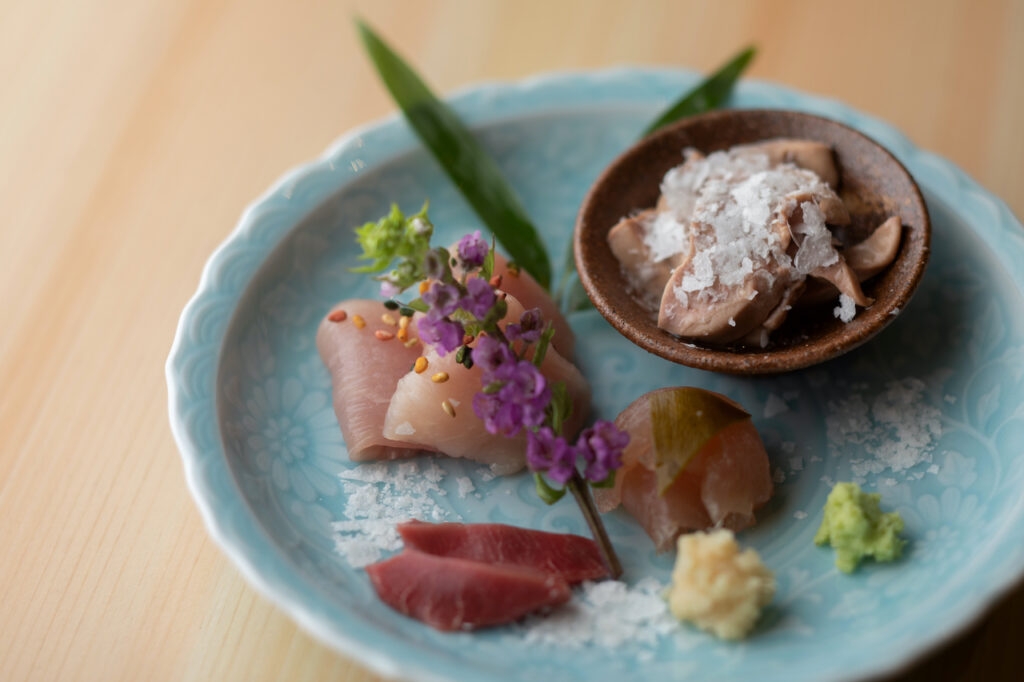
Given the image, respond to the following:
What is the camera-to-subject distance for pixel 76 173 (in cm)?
331

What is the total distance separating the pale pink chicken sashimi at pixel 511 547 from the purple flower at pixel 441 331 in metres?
0.47

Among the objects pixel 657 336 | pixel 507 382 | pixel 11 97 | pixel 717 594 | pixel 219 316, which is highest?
pixel 11 97

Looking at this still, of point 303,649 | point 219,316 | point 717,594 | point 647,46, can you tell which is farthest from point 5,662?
point 647,46

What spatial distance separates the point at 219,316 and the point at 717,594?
154cm

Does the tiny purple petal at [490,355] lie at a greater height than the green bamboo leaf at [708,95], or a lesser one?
greater

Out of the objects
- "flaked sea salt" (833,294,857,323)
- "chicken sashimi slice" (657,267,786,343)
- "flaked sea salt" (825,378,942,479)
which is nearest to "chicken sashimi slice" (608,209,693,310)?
"chicken sashimi slice" (657,267,786,343)

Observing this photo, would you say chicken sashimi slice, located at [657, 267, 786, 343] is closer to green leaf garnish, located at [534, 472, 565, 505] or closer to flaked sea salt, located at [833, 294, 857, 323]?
flaked sea salt, located at [833, 294, 857, 323]

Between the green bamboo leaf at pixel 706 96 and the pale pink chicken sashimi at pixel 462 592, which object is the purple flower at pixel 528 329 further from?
the green bamboo leaf at pixel 706 96

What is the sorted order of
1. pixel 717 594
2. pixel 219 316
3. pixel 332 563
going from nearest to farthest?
pixel 717 594
pixel 332 563
pixel 219 316

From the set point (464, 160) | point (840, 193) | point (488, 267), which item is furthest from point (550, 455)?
point (464, 160)

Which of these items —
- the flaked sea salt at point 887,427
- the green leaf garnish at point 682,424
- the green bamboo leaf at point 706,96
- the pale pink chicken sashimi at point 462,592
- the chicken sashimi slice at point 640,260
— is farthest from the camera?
the green bamboo leaf at point 706,96

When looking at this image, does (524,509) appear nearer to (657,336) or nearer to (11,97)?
(657,336)

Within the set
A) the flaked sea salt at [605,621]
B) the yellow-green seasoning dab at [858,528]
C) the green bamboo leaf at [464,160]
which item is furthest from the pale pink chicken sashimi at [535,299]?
the yellow-green seasoning dab at [858,528]

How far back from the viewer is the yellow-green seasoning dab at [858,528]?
199cm
